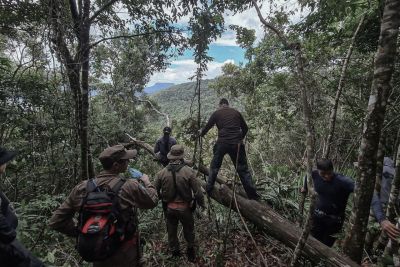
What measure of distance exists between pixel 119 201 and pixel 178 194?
8.04 ft

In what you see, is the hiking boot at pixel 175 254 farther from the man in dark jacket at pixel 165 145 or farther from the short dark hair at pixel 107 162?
the man in dark jacket at pixel 165 145

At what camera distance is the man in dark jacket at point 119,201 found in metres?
3.21

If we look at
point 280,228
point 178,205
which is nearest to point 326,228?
point 280,228

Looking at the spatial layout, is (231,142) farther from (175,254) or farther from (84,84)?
(84,84)

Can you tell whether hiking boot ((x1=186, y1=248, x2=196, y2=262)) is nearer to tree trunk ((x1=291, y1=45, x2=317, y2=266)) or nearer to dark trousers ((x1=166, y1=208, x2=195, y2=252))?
dark trousers ((x1=166, y1=208, x2=195, y2=252))

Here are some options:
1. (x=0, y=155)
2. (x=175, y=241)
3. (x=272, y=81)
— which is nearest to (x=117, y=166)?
(x=0, y=155)

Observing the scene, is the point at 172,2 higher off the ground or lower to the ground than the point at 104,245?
higher

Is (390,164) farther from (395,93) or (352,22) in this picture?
(395,93)

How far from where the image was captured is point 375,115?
3430 millimetres

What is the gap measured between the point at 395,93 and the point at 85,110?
7925mm

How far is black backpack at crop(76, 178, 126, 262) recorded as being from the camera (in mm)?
2902

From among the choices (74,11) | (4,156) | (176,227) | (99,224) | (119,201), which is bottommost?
(176,227)

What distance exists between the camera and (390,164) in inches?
188

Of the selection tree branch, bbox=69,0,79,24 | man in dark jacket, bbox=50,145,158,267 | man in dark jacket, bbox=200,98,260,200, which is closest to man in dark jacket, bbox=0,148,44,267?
man in dark jacket, bbox=50,145,158,267
